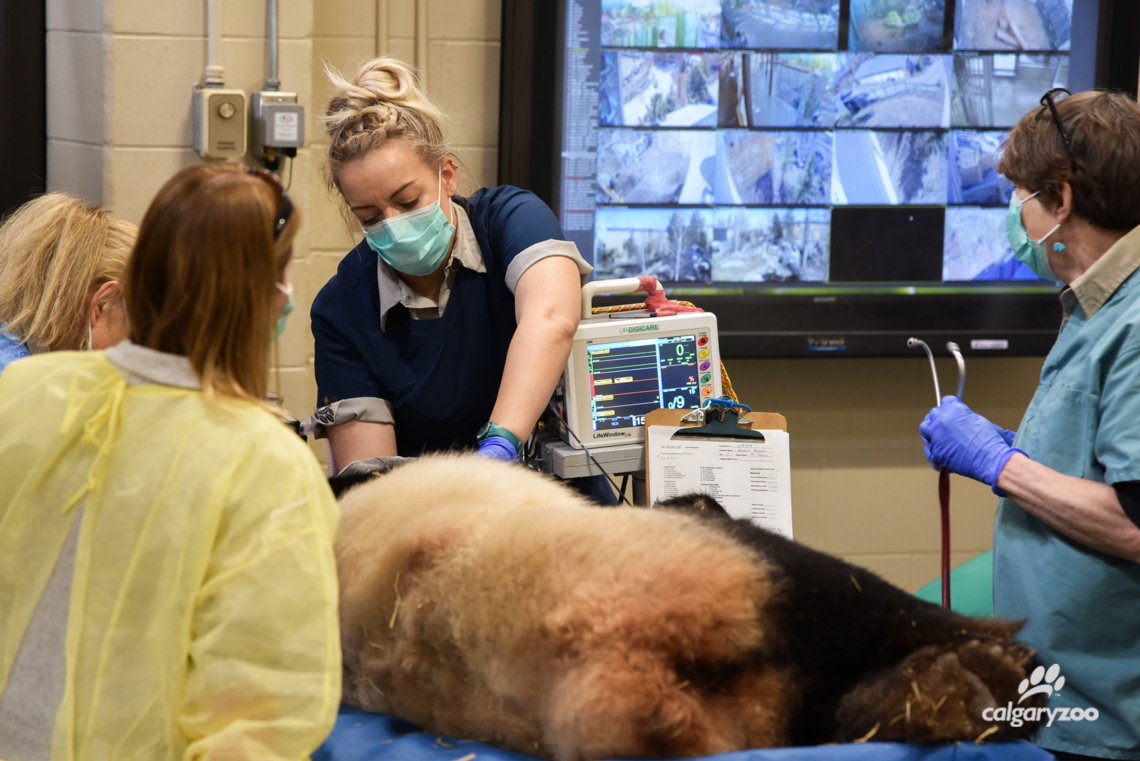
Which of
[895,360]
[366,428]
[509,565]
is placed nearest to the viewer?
[509,565]

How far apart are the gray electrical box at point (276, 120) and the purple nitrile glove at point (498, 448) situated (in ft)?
3.79

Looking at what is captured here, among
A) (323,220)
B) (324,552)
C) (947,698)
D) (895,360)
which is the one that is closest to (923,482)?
(895,360)

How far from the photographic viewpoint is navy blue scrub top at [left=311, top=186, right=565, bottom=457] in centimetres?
185

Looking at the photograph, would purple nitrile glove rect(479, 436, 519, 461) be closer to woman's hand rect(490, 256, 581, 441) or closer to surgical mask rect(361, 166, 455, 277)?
woman's hand rect(490, 256, 581, 441)

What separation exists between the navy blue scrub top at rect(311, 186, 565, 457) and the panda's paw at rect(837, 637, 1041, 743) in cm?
103

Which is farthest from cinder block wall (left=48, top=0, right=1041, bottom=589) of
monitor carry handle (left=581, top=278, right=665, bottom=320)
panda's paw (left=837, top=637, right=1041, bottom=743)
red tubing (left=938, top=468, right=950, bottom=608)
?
panda's paw (left=837, top=637, right=1041, bottom=743)

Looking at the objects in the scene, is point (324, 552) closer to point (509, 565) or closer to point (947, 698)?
point (509, 565)

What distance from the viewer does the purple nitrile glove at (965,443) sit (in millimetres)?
1518

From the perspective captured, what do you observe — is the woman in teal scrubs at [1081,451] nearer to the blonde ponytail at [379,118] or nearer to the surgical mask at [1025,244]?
the surgical mask at [1025,244]

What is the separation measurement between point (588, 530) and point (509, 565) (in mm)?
85

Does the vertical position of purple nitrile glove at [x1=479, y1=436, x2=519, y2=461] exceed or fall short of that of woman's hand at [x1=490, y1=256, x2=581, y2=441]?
it falls short

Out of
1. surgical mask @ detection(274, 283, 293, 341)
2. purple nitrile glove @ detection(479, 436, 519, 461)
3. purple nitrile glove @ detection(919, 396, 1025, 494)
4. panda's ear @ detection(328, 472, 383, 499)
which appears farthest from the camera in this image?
purple nitrile glove @ detection(479, 436, 519, 461)

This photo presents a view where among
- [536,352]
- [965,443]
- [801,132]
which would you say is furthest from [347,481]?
[801,132]

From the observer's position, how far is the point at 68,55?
2.53 meters
